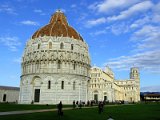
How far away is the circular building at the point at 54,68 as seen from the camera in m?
69.2

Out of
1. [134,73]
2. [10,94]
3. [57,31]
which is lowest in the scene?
[10,94]

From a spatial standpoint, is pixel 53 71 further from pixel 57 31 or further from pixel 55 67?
pixel 57 31

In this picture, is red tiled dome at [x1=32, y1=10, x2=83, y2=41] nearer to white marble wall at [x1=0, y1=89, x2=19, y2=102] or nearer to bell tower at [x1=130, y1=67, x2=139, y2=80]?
white marble wall at [x1=0, y1=89, x2=19, y2=102]

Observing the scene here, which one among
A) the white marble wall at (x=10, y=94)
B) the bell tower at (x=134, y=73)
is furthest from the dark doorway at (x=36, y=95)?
the bell tower at (x=134, y=73)

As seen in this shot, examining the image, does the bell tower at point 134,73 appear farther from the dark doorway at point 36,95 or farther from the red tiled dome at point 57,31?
the dark doorway at point 36,95

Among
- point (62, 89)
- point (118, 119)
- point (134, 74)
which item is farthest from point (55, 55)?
point (134, 74)

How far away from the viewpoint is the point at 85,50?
77875 millimetres

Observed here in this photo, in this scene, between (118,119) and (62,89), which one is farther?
(62,89)

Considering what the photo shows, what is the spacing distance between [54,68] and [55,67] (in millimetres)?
374

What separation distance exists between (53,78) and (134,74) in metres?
104

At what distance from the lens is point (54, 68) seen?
229ft

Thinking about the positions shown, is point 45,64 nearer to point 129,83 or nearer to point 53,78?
point 53,78

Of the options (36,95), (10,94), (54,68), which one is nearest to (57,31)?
(54,68)

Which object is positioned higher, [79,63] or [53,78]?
[79,63]
